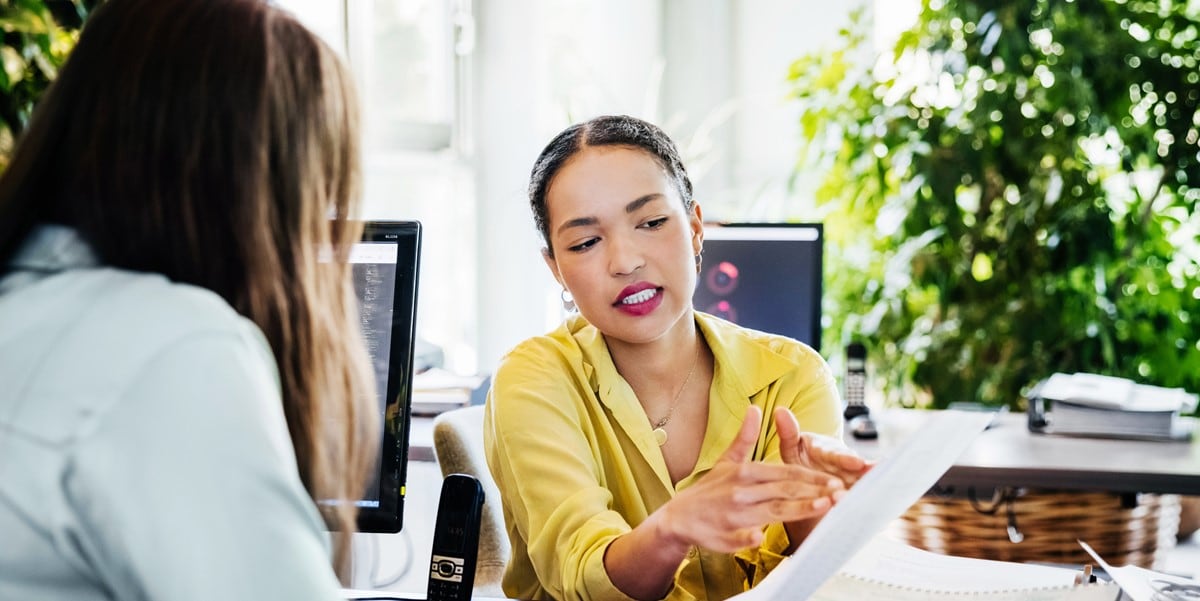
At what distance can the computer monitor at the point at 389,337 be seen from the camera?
1.16 meters

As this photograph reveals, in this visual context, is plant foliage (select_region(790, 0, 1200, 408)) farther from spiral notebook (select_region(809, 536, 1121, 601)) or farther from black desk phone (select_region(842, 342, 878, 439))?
spiral notebook (select_region(809, 536, 1121, 601))

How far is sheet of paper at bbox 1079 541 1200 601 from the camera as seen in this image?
3.29 ft

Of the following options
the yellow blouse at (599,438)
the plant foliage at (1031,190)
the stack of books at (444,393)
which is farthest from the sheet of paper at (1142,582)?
the plant foliage at (1031,190)

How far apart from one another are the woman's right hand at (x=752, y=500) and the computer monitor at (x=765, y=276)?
1.35 meters

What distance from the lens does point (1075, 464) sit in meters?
1.96

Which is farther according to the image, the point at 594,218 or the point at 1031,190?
the point at 1031,190

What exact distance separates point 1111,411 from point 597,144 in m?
1.40

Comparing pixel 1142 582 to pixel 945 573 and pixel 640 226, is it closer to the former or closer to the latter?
pixel 945 573

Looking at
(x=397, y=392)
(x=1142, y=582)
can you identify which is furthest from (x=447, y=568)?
(x=1142, y=582)

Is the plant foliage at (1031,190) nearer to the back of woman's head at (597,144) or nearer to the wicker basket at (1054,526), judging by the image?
the wicker basket at (1054,526)

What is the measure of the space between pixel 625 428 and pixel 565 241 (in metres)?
0.23

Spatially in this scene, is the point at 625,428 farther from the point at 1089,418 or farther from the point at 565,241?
the point at 1089,418

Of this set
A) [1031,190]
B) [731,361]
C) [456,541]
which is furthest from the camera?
[1031,190]

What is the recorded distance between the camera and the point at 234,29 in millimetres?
739
